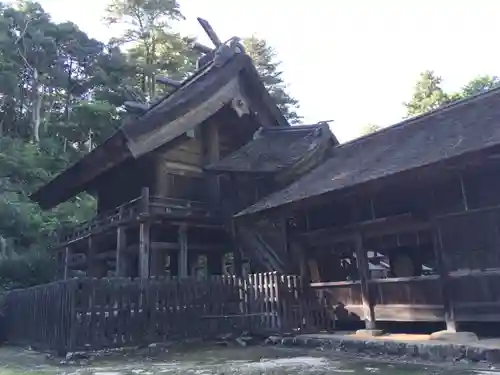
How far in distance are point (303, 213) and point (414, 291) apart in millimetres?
3444

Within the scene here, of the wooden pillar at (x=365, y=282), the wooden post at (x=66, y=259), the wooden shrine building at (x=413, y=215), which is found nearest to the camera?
the wooden shrine building at (x=413, y=215)

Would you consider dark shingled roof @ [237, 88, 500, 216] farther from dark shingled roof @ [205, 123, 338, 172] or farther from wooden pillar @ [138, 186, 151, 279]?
wooden pillar @ [138, 186, 151, 279]

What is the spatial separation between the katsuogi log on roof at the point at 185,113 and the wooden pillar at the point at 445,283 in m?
7.91

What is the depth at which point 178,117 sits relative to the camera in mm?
14031

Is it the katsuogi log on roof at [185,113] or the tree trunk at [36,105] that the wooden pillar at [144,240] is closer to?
the katsuogi log on roof at [185,113]

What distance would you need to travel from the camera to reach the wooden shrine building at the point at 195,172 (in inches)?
523

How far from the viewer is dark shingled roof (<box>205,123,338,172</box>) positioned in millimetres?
13508

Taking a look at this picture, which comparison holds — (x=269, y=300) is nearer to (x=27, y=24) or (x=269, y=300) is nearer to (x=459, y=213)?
(x=459, y=213)

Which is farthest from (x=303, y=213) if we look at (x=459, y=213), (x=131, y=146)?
(x=131, y=146)

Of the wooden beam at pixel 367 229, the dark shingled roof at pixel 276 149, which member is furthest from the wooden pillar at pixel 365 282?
the dark shingled roof at pixel 276 149

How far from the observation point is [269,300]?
33.9 ft

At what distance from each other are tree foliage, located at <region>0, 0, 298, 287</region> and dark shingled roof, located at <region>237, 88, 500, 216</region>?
68.8ft

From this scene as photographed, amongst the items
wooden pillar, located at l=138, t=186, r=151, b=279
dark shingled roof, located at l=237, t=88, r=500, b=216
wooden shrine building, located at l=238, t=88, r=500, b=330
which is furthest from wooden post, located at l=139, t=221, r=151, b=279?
dark shingled roof, located at l=237, t=88, r=500, b=216

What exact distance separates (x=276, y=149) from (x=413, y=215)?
21.5 ft
